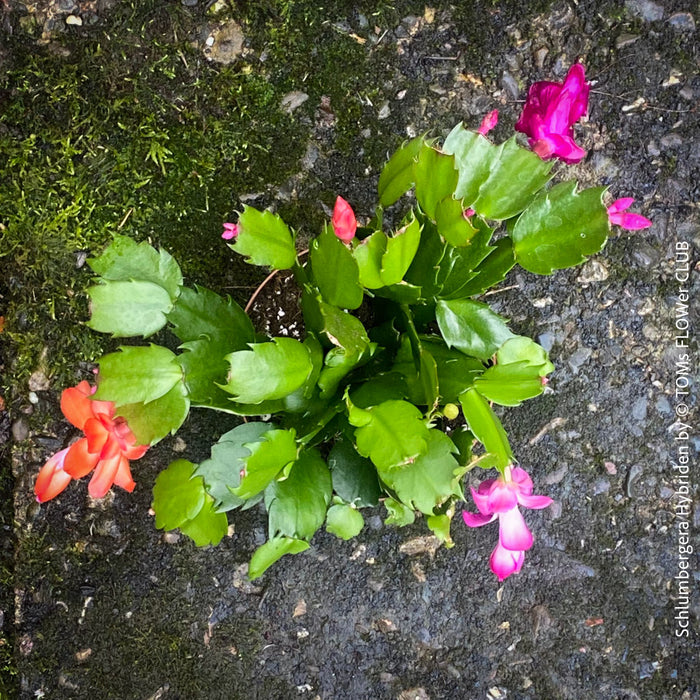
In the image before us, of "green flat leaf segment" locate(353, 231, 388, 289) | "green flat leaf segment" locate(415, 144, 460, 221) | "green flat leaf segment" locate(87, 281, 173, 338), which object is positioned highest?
"green flat leaf segment" locate(415, 144, 460, 221)

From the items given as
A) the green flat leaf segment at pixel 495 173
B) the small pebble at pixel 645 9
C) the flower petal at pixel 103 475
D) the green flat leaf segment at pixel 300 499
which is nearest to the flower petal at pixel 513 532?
the green flat leaf segment at pixel 300 499

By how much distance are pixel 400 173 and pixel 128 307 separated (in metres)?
0.40

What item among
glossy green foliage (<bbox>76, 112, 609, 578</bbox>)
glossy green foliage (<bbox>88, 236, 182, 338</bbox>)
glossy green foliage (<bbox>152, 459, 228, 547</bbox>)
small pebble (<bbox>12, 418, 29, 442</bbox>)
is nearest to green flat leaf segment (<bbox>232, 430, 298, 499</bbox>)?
glossy green foliage (<bbox>76, 112, 609, 578</bbox>)

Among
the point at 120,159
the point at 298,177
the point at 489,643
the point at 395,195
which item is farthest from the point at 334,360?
the point at 489,643

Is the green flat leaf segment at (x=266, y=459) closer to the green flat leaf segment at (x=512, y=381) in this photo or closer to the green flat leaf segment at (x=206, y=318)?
the green flat leaf segment at (x=206, y=318)

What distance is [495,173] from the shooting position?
872 millimetres

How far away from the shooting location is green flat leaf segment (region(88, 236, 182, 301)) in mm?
864

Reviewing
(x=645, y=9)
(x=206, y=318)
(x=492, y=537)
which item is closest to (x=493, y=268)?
(x=206, y=318)

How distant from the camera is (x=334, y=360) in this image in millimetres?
850

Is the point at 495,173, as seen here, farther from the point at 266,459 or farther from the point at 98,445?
the point at 98,445

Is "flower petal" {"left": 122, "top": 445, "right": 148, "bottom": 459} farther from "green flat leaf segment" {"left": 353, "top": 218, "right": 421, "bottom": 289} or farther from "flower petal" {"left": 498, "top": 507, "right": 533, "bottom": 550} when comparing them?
"flower petal" {"left": 498, "top": 507, "right": 533, "bottom": 550}

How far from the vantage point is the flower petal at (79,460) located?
0.81 meters

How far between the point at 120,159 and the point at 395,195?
0.49 metres

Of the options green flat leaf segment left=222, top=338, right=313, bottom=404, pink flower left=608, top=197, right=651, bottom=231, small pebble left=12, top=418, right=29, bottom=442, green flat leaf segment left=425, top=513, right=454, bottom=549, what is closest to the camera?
green flat leaf segment left=222, top=338, right=313, bottom=404
